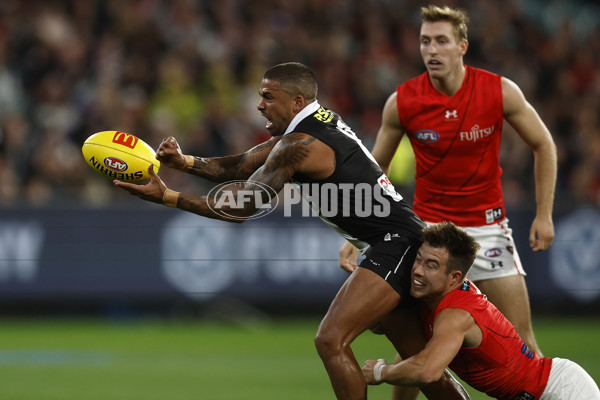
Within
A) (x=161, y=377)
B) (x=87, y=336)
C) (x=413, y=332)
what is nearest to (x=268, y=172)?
(x=413, y=332)

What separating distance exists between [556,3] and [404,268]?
48.4ft

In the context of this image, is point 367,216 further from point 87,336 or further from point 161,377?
point 87,336

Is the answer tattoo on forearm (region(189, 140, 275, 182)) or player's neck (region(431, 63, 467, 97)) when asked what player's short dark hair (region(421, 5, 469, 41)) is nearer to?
player's neck (region(431, 63, 467, 97))

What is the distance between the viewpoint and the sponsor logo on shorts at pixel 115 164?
6.45 meters

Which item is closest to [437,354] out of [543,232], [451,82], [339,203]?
[339,203]

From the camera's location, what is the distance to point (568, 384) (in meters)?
5.98

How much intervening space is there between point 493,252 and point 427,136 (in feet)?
3.32

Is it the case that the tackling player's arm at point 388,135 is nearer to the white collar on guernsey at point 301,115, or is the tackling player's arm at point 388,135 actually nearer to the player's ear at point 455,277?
the white collar on guernsey at point 301,115

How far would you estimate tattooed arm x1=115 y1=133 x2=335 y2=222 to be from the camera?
231 inches

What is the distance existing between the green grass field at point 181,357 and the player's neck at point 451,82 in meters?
3.08

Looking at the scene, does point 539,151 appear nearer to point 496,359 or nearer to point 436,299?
point 436,299

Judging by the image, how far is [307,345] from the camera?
12109 mm

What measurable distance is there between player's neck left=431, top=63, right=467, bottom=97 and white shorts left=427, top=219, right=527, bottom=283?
3.49ft

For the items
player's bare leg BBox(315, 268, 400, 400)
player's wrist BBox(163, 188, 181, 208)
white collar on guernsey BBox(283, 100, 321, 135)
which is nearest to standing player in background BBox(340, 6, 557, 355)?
player's bare leg BBox(315, 268, 400, 400)
